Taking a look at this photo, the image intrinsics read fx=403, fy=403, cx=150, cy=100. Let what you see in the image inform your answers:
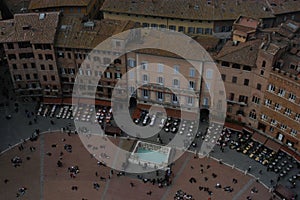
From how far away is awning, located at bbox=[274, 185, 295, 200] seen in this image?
83.5m

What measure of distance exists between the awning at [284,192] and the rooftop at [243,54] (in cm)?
2737

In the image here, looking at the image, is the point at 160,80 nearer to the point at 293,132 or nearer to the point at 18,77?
the point at 293,132

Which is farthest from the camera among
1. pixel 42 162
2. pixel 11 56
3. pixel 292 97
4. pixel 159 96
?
pixel 11 56

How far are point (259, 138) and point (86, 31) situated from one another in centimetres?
5064

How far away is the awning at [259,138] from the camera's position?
9744cm

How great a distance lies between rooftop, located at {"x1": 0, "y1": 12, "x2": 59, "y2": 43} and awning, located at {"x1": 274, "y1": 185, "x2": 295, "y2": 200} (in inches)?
2481

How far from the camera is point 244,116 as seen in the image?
100 metres

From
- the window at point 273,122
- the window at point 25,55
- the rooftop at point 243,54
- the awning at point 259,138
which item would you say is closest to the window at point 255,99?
the window at point 273,122

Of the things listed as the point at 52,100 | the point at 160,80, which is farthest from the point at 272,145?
the point at 52,100

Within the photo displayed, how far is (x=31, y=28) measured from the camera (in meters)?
102

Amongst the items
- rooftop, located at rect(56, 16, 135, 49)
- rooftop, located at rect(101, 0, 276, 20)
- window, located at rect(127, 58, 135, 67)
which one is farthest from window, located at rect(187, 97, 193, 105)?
rooftop, located at rect(56, 16, 135, 49)

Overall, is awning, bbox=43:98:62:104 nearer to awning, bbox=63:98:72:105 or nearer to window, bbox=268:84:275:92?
awning, bbox=63:98:72:105

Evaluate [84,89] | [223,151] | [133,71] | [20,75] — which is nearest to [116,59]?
[133,71]

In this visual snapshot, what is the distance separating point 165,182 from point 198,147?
1381 cm
